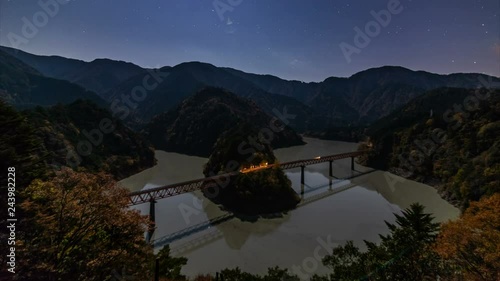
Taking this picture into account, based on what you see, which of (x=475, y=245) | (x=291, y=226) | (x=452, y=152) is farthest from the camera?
(x=452, y=152)

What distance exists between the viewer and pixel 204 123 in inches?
4466

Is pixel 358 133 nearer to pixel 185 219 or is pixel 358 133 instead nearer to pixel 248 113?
pixel 248 113

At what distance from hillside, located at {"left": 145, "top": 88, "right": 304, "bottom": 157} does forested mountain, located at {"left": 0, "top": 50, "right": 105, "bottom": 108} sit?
59058mm

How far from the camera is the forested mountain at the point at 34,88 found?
510 ft

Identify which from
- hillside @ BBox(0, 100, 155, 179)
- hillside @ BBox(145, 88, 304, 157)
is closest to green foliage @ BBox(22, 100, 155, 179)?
hillside @ BBox(0, 100, 155, 179)

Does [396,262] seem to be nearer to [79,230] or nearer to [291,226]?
[79,230]

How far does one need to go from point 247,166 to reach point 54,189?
118ft

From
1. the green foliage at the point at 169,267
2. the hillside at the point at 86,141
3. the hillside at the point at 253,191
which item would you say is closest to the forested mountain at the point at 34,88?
the hillside at the point at 86,141

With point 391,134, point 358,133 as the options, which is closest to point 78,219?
point 391,134

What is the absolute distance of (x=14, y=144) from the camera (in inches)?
625

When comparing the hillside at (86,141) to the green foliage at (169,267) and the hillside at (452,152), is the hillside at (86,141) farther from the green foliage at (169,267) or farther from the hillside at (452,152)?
the hillside at (452,152)

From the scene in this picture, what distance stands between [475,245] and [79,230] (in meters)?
17.8

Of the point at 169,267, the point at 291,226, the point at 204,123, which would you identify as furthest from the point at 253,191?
the point at 204,123

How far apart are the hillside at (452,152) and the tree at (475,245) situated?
2302 centimetres
